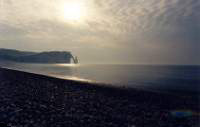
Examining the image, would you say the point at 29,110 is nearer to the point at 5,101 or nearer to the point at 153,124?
the point at 5,101

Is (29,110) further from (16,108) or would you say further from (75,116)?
(75,116)

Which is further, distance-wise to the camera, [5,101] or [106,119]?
[5,101]

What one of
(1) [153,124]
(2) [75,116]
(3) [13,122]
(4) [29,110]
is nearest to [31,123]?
(3) [13,122]

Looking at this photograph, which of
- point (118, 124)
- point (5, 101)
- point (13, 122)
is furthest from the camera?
point (5, 101)

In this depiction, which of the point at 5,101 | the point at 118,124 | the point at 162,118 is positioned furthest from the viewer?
the point at 162,118

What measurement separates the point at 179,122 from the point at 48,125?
35.8 feet

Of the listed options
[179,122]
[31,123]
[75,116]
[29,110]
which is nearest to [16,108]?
[29,110]

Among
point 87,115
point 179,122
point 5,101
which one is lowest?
point 179,122

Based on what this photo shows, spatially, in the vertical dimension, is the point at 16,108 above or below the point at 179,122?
above

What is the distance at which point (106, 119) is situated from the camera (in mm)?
14125

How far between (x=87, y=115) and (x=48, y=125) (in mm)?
3621

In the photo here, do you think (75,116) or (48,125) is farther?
(75,116)

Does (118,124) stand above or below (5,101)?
below

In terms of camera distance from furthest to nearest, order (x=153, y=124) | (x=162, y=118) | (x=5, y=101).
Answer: (x=162, y=118) < (x=5, y=101) < (x=153, y=124)
